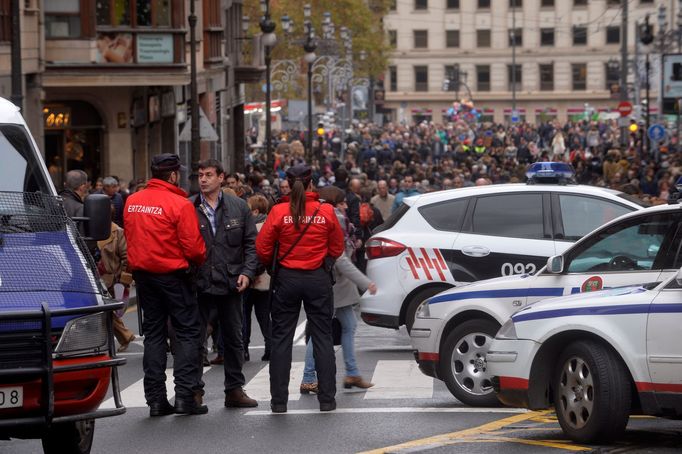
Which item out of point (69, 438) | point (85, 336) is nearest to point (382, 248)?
point (69, 438)

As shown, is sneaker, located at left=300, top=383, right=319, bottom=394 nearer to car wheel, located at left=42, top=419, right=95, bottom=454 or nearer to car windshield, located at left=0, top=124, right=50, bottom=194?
car windshield, located at left=0, top=124, right=50, bottom=194

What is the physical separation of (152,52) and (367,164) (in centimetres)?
1425

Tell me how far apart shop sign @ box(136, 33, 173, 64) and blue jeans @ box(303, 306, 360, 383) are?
21.5 meters

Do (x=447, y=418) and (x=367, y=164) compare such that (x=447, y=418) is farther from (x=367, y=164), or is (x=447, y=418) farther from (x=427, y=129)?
(x=427, y=129)

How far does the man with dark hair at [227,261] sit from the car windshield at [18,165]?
1430 millimetres

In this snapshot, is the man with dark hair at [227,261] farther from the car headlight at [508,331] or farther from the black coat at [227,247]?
the car headlight at [508,331]

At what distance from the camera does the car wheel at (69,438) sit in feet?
29.0

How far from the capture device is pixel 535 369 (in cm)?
967

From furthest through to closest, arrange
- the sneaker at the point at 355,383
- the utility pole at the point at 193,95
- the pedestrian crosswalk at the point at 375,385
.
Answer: the utility pole at the point at 193,95 → the sneaker at the point at 355,383 → the pedestrian crosswalk at the point at 375,385

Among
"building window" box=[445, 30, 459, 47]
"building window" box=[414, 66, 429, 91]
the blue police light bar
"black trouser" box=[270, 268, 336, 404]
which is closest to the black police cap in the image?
"black trouser" box=[270, 268, 336, 404]

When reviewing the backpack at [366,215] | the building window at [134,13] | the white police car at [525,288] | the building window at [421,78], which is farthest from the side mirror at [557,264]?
the building window at [421,78]

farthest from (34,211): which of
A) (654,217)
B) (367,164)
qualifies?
(367,164)

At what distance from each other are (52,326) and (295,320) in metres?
3.21

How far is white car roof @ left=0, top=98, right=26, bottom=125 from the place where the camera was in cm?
1030
